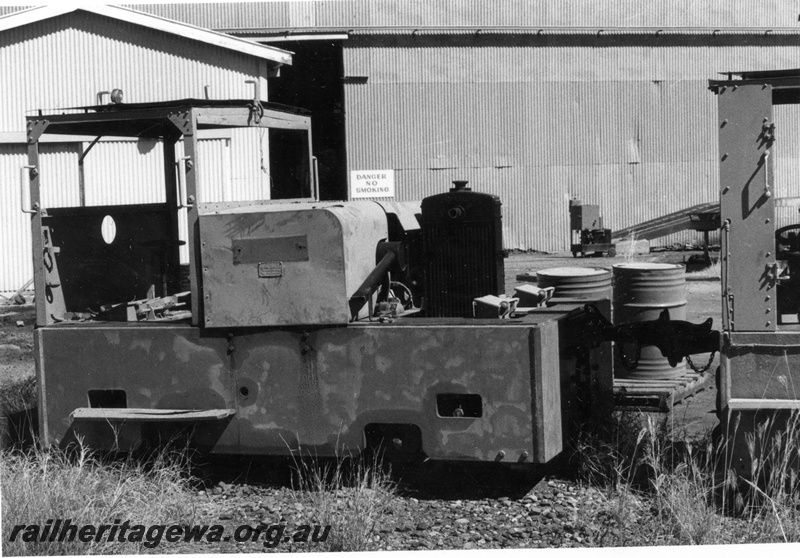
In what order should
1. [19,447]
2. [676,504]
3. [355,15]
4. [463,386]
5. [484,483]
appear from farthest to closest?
1. [355,15]
2. [19,447]
3. [484,483]
4. [463,386]
5. [676,504]

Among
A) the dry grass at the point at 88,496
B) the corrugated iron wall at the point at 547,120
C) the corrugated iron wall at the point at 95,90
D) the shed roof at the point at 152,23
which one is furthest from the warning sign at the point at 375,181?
the dry grass at the point at 88,496

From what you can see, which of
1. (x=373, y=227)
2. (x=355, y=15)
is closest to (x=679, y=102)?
(x=355, y=15)

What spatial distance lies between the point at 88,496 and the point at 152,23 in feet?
42.8

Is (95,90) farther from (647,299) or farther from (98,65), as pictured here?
(647,299)

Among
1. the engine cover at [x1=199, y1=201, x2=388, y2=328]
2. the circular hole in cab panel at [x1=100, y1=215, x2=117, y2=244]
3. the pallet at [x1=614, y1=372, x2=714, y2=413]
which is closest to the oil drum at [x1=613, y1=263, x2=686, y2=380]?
the pallet at [x1=614, y1=372, x2=714, y2=413]

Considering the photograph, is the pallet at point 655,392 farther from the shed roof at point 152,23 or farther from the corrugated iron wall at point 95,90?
the shed roof at point 152,23

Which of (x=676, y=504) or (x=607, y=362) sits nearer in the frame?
(x=676, y=504)

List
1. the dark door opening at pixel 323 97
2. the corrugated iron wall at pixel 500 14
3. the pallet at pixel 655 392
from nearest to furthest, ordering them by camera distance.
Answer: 1. the pallet at pixel 655 392
2. the corrugated iron wall at pixel 500 14
3. the dark door opening at pixel 323 97

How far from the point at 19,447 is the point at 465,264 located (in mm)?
3422

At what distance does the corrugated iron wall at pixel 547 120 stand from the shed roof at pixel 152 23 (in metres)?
5.28

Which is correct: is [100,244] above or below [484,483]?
above

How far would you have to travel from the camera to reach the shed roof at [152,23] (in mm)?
15953

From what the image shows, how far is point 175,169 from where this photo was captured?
7.99 metres

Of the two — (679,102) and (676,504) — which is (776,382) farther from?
(679,102)
